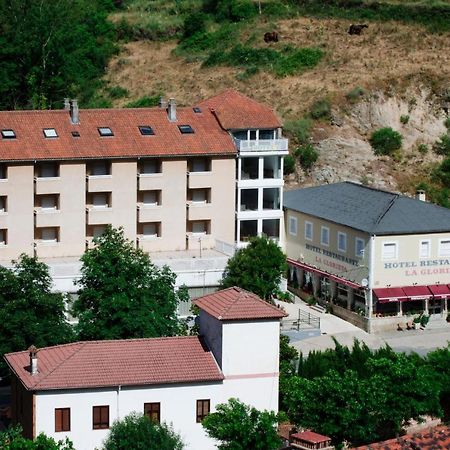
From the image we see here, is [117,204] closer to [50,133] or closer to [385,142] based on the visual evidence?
[50,133]

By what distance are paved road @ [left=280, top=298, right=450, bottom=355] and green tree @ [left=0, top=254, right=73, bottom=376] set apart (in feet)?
37.2

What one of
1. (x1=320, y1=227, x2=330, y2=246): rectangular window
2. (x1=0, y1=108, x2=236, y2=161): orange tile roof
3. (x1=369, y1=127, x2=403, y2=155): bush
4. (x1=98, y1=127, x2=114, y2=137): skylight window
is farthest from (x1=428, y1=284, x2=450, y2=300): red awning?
(x1=369, y1=127, x2=403, y2=155): bush

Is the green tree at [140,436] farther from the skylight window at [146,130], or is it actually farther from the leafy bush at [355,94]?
the leafy bush at [355,94]

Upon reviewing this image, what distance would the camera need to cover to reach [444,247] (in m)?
71.9

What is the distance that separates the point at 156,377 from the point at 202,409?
6.56 ft

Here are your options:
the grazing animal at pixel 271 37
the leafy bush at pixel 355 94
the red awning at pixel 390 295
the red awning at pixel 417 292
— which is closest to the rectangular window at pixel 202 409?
the red awning at pixel 390 295

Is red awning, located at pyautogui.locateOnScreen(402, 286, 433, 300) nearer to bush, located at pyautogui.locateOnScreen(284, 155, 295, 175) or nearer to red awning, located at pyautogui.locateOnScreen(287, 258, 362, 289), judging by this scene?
red awning, located at pyautogui.locateOnScreen(287, 258, 362, 289)

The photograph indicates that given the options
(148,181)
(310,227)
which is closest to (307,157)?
(310,227)

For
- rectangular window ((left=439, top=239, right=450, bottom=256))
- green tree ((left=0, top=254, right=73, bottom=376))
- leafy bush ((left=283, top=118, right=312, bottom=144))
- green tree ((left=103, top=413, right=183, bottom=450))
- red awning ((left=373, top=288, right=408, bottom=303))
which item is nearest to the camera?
green tree ((left=103, top=413, right=183, bottom=450))

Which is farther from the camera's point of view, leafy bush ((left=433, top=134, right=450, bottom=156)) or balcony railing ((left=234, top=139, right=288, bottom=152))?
leafy bush ((left=433, top=134, right=450, bottom=156))

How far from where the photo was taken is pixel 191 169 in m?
73.6

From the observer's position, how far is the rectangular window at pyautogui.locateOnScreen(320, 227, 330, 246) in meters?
74.2

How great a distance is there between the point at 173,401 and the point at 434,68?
45.6 meters

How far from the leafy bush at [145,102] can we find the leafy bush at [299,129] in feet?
26.6
